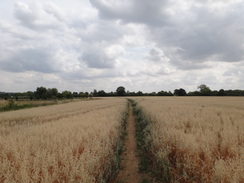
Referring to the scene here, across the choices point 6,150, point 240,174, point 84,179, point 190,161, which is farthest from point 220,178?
point 6,150

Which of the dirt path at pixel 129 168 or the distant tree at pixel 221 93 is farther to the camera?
the distant tree at pixel 221 93

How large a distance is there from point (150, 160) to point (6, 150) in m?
5.23

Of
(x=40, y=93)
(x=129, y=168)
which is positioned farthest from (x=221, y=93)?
(x=40, y=93)

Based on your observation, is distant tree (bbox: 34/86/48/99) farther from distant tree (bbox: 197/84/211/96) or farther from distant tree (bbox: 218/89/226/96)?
distant tree (bbox: 218/89/226/96)

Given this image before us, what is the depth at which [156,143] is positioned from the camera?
6.12 meters

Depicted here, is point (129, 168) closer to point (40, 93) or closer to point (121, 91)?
point (40, 93)

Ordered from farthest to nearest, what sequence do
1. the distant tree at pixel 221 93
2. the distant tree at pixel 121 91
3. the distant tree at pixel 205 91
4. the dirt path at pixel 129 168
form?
the distant tree at pixel 121 91 → the distant tree at pixel 205 91 → the distant tree at pixel 221 93 → the dirt path at pixel 129 168

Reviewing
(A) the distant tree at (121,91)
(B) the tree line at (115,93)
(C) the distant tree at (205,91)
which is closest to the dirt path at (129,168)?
(B) the tree line at (115,93)

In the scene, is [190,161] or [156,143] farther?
[156,143]

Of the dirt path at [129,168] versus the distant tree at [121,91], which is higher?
the distant tree at [121,91]

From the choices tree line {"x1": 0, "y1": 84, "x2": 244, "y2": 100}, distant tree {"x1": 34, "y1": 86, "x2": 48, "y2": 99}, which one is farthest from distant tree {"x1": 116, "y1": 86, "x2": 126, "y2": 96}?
distant tree {"x1": 34, "y1": 86, "x2": 48, "y2": 99}

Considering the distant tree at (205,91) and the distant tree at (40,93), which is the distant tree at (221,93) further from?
the distant tree at (40,93)

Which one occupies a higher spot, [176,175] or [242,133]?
[242,133]

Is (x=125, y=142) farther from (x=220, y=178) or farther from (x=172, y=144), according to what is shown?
(x=220, y=178)
